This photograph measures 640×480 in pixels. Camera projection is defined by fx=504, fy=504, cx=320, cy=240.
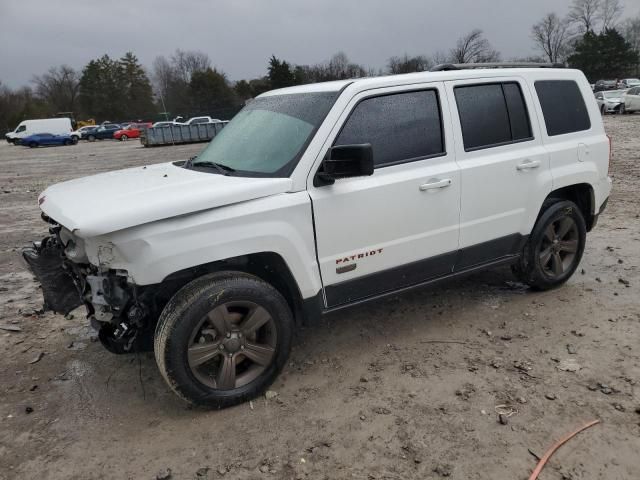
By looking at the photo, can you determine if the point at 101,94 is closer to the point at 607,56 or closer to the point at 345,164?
the point at 607,56

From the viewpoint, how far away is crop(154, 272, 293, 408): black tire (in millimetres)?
2949

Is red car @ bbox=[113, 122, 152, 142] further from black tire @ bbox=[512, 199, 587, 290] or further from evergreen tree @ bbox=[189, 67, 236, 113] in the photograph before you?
black tire @ bbox=[512, 199, 587, 290]

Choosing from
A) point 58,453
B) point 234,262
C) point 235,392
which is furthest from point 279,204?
point 58,453

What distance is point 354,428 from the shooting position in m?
2.97

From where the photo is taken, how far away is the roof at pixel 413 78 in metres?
3.53

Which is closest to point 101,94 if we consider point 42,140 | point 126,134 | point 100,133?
point 100,133

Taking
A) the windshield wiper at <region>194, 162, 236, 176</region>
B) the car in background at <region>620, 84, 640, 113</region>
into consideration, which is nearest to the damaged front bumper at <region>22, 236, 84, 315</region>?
the windshield wiper at <region>194, 162, 236, 176</region>

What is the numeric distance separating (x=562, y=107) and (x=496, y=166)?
106 centimetres

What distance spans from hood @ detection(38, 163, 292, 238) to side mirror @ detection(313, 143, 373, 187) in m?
0.25

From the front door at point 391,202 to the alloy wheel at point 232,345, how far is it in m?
0.50

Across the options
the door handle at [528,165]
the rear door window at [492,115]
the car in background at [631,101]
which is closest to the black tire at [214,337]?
the rear door window at [492,115]

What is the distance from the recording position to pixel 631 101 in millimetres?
25734

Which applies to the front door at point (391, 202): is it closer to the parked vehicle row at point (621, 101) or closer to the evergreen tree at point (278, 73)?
the parked vehicle row at point (621, 101)

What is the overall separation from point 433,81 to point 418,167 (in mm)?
686
